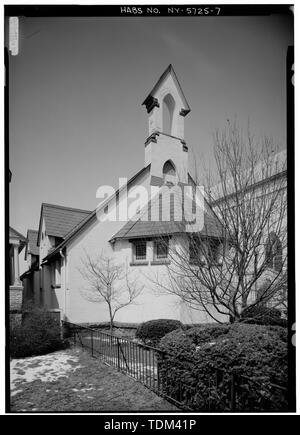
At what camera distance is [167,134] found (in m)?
4.56

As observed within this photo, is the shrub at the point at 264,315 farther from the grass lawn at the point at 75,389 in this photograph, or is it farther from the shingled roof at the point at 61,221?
the shingled roof at the point at 61,221

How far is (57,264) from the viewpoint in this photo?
847 centimetres

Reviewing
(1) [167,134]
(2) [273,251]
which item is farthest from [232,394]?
(1) [167,134]

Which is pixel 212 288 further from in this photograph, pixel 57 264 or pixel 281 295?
pixel 57 264

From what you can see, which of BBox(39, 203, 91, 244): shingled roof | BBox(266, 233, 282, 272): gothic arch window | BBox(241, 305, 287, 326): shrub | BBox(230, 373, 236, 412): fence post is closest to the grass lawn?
BBox(230, 373, 236, 412): fence post

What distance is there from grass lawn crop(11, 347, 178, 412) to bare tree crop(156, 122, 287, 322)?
5.64 feet

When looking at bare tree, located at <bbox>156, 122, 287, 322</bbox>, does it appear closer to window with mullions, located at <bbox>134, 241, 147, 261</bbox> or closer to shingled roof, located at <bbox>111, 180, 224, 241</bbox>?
shingled roof, located at <bbox>111, 180, 224, 241</bbox>

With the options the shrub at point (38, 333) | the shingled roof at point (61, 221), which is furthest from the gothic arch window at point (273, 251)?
the shrub at point (38, 333)

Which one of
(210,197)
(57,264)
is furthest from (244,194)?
(57,264)

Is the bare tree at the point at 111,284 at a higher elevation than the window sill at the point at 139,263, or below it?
below

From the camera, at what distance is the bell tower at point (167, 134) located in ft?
12.7

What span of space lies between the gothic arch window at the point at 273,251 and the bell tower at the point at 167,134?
74.8 inches

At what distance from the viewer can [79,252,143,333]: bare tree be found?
23.2ft

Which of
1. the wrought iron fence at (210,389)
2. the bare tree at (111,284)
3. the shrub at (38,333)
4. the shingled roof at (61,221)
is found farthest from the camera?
the bare tree at (111,284)
